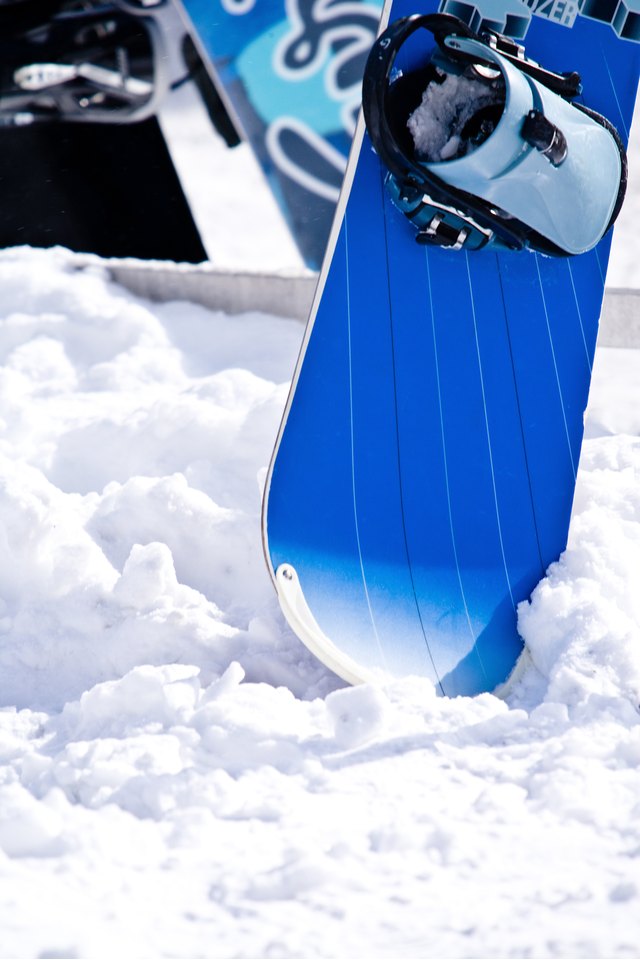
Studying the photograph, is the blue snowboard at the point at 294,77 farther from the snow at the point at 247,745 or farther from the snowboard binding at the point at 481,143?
the snowboard binding at the point at 481,143

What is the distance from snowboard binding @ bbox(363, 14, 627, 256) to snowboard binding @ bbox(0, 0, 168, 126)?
9.32 ft

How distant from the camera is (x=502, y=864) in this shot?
126cm

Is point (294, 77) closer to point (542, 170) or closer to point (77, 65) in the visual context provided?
point (77, 65)

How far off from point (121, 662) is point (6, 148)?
3.19 m

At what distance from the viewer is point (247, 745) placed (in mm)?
1471

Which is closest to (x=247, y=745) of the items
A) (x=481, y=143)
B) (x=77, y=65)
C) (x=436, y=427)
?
(x=436, y=427)

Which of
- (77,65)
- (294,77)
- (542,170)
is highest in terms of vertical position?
(542,170)

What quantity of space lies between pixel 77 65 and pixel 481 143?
3.14m

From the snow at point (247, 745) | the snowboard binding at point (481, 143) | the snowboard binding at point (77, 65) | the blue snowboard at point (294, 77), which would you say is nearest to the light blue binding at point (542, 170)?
the snowboard binding at point (481, 143)

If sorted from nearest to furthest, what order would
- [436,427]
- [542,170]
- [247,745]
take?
[247,745] < [542,170] < [436,427]

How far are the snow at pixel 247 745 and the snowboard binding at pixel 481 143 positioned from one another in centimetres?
61

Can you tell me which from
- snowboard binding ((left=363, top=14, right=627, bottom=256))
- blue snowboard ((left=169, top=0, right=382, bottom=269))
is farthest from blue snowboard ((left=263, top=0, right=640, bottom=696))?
blue snowboard ((left=169, top=0, right=382, bottom=269))

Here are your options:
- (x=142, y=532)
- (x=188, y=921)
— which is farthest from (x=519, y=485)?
(x=188, y=921)

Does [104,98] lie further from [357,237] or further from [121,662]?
[121,662]
